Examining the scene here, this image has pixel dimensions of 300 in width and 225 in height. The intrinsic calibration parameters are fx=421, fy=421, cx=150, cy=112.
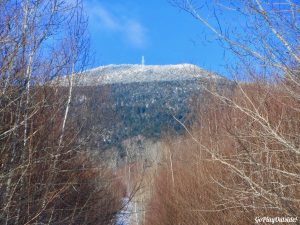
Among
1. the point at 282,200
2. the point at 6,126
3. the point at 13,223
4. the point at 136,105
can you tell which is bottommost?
the point at 13,223

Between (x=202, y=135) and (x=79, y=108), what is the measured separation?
314cm

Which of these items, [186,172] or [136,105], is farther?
[136,105]

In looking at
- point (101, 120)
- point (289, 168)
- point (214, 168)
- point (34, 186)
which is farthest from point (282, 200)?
point (101, 120)

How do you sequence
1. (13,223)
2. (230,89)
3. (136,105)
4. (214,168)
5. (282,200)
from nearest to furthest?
(282,200), (13,223), (230,89), (214,168), (136,105)

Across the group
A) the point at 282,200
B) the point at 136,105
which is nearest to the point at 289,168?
the point at 282,200

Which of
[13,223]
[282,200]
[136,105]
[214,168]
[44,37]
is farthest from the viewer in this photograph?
[136,105]

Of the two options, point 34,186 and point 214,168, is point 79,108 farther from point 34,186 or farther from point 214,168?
point 34,186

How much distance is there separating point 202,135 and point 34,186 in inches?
233

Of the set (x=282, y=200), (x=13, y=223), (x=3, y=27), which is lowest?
(x=13, y=223)

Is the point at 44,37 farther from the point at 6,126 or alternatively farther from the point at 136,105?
the point at 136,105

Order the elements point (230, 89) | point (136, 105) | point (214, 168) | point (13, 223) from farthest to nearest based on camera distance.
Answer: point (136, 105) < point (214, 168) < point (230, 89) < point (13, 223)

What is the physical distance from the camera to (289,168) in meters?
5.33

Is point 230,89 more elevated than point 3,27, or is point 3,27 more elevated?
→ point 3,27

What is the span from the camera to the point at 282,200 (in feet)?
13.1
